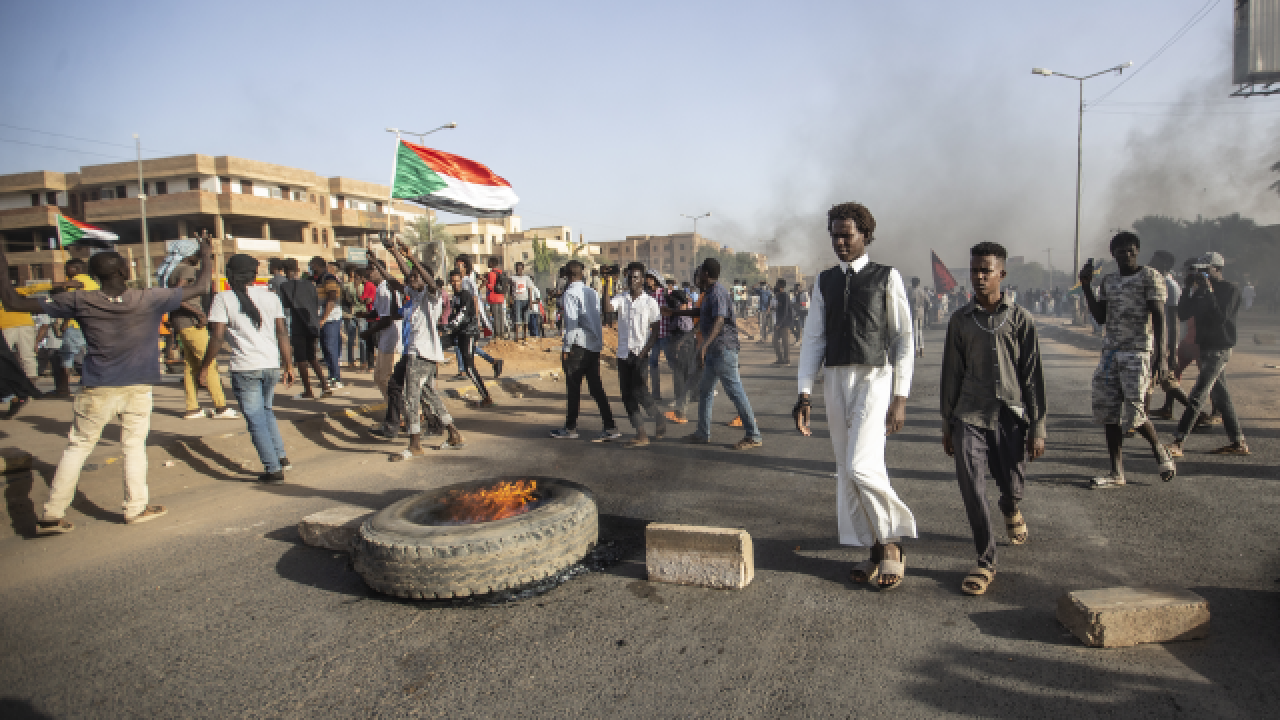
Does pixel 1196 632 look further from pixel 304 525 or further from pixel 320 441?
pixel 320 441

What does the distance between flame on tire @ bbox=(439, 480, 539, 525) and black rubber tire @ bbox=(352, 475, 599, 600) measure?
0.66 feet

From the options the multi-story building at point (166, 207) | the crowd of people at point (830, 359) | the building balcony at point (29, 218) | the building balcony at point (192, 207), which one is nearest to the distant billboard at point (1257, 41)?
the crowd of people at point (830, 359)

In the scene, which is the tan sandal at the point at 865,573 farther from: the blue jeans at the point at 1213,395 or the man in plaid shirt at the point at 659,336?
the man in plaid shirt at the point at 659,336

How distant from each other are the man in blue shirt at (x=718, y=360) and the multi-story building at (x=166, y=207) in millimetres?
37192

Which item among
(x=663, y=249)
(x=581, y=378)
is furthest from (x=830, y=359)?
(x=663, y=249)

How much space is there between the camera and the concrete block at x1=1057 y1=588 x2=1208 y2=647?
2.78 meters

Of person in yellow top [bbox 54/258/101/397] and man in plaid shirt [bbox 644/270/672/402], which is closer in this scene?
person in yellow top [bbox 54/258/101/397]

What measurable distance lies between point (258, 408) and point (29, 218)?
53586 mm

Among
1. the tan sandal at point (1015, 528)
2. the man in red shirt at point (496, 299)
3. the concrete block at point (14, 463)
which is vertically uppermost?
the man in red shirt at point (496, 299)

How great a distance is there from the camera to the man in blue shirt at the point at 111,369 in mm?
4773

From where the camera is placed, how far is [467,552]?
3.45 metres

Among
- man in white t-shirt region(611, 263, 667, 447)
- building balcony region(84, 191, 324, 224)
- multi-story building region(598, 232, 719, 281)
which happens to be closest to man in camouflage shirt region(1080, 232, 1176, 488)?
man in white t-shirt region(611, 263, 667, 447)

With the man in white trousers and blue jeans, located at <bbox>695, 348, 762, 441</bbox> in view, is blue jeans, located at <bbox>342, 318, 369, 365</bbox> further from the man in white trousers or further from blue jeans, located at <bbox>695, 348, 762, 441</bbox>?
the man in white trousers

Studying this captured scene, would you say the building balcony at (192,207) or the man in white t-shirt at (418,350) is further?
the building balcony at (192,207)
